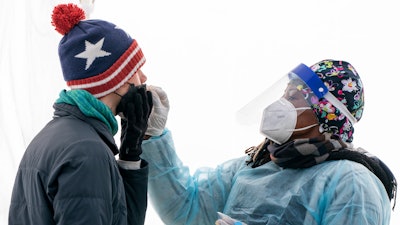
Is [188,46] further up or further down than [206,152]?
further up

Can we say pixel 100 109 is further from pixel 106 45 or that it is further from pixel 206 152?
pixel 206 152

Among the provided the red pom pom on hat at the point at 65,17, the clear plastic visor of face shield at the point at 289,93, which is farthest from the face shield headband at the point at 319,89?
the red pom pom on hat at the point at 65,17

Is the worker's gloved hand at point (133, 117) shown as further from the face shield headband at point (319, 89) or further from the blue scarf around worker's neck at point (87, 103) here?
the face shield headband at point (319, 89)

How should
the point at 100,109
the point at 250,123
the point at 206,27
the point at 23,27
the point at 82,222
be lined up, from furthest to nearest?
the point at 206,27, the point at 23,27, the point at 250,123, the point at 100,109, the point at 82,222

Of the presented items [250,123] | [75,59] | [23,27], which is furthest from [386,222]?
[23,27]

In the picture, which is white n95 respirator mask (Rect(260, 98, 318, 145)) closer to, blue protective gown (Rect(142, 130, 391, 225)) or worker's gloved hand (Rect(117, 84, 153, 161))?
blue protective gown (Rect(142, 130, 391, 225))

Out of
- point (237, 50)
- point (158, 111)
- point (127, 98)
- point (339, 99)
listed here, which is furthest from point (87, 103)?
point (237, 50)

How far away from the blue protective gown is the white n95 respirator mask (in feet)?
0.38

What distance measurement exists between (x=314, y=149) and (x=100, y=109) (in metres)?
0.64

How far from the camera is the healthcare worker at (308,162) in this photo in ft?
5.02

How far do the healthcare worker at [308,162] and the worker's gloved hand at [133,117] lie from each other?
19 cm

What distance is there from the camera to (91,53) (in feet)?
4.36

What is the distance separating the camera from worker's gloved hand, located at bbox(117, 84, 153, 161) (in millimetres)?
1399

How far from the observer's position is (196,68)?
229 cm
